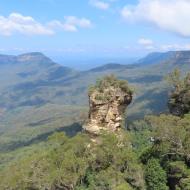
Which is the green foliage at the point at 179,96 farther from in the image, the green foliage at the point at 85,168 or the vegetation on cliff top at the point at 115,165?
the green foliage at the point at 85,168

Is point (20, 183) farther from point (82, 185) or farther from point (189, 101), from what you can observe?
point (189, 101)

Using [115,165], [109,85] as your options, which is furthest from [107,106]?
[115,165]

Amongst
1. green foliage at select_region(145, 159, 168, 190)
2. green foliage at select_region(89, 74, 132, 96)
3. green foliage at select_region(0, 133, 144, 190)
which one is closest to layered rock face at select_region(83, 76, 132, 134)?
green foliage at select_region(89, 74, 132, 96)

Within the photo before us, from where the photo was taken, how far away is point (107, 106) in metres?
53.5

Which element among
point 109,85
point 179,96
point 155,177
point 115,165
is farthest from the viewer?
point 179,96

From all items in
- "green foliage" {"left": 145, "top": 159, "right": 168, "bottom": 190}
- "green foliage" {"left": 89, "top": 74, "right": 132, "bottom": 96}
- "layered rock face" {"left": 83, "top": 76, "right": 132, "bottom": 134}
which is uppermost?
"green foliage" {"left": 89, "top": 74, "right": 132, "bottom": 96}

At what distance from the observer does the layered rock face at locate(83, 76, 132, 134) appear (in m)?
53.2

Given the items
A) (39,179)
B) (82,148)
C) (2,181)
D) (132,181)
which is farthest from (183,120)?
(2,181)

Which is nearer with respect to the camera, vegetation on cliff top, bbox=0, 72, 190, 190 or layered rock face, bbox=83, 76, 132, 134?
vegetation on cliff top, bbox=0, 72, 190, 190

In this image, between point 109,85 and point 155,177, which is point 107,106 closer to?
point 109,85

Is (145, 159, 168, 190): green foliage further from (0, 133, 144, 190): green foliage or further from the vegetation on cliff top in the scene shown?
(0, 133, 144, 190): green foliage

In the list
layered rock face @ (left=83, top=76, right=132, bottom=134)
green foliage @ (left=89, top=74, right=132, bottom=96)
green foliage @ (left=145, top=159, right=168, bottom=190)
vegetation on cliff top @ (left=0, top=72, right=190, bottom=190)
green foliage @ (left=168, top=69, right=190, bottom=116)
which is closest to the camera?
vegetation on cliff top @ (left=0, top=72, right=190, bottom=190)

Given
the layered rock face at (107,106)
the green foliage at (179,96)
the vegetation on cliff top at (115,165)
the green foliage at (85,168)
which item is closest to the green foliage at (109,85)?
the layered rock face at (107,106)

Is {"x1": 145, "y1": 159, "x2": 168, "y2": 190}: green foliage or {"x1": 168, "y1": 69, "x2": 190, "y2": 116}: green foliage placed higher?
{"x1": 168, "y1": 69, "x2": 190, "y2": 116}: green foliage
